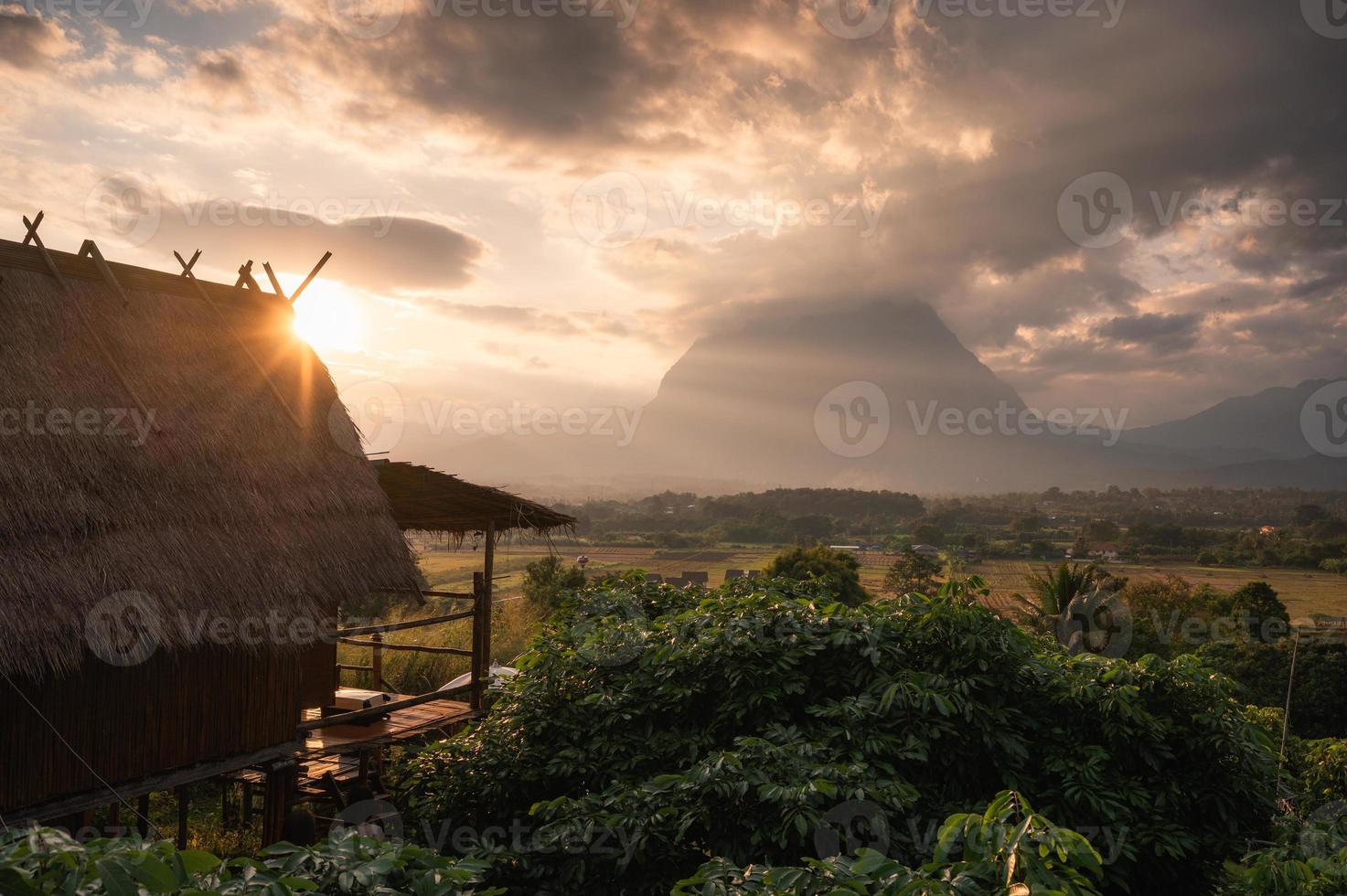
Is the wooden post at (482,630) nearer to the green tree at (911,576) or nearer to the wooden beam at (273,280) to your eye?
the wooden beam at (273,280)

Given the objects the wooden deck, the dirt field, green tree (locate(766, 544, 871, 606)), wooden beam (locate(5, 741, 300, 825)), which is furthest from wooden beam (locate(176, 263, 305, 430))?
the dirt field

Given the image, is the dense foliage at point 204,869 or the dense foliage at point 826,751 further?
the dense foliage at point 826,751

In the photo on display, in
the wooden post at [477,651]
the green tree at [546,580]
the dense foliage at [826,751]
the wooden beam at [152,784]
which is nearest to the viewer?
the dense foliage at [826,751]

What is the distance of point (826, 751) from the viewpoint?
15.4 feet

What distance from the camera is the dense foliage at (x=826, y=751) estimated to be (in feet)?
14.1

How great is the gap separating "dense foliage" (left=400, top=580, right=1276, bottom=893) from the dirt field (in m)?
38.9

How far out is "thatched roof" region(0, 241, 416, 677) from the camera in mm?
6496

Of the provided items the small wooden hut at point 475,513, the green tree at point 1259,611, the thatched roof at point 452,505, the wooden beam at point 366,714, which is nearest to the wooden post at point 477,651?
the small wooden hut at point 475,513

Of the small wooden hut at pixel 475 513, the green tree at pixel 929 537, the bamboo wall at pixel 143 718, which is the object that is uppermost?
the small wooden hut at pixel 475 513

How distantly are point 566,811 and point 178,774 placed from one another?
17.2 ft

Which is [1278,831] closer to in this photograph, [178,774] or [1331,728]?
[178,774]

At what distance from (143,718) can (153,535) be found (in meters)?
1.70

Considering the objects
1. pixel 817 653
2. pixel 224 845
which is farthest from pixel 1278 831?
pixel 224 845

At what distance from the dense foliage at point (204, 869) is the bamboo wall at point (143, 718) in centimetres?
554
